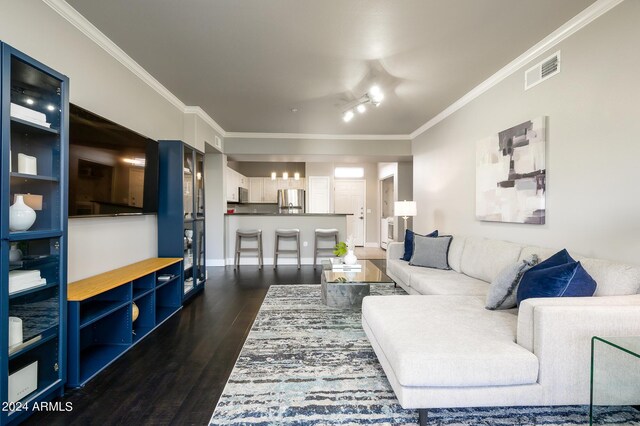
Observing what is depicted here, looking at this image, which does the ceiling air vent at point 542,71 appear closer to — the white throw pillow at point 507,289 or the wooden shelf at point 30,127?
the white throw pillow at point 507,289

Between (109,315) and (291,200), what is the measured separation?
5851mm

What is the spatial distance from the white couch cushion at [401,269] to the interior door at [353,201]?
4.82 metres

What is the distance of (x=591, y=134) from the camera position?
7.22ft

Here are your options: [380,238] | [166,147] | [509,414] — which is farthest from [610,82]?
[380,238]

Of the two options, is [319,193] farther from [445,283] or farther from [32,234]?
[32,234]

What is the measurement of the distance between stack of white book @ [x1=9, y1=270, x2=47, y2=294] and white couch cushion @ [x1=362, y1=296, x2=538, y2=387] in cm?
194

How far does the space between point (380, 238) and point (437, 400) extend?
24.4 feet

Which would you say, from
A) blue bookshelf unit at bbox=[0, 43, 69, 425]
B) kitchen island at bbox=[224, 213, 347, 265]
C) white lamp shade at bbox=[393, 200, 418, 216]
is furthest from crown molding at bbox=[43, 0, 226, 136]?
white lamp shade at bbox=[393, 200, 418, 216]

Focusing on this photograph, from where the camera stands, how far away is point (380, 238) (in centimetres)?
873

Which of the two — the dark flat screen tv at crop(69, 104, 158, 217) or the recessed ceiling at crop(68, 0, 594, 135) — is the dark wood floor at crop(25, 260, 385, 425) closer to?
the dark flat screen tv at crop(69, 104, 158, 217)

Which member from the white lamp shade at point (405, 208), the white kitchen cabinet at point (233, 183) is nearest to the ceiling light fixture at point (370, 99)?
the white lamp shade at point (405, 208)

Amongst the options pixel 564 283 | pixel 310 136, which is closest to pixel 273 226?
pixel 310 136

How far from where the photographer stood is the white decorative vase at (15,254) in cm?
151

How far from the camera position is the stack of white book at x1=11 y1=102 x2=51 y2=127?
1.49m
